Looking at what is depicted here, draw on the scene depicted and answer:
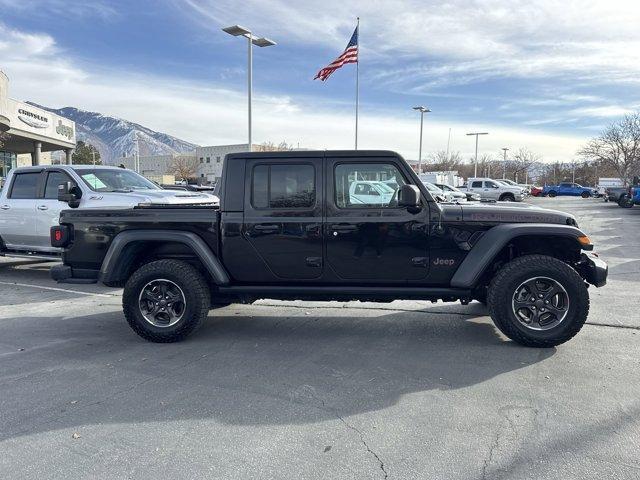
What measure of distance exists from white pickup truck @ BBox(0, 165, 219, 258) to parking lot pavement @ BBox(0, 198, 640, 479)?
2.93 meters

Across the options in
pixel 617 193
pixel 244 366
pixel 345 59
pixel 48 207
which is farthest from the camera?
pixel 617 193

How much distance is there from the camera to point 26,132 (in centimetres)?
3173

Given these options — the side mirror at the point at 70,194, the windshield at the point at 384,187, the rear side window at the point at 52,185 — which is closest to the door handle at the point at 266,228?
the windshield at the point at 384,187

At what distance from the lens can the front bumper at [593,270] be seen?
494 centimetres

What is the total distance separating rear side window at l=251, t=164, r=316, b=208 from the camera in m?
5.11

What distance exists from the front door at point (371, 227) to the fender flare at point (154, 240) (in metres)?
1.12

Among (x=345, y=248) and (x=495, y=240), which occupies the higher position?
(x=495, y=240)

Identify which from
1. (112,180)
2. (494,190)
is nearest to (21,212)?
(112,180)

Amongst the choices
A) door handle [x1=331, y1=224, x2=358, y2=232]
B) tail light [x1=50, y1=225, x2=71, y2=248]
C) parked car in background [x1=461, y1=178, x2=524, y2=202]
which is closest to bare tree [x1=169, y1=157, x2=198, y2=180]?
parked car in background [x1=461, y1=178, x2=524, y2=202]

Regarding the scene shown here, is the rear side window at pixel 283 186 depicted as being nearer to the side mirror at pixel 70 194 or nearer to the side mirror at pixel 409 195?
the side mirror at pixel 409 195

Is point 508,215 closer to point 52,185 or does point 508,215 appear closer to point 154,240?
point 154,240

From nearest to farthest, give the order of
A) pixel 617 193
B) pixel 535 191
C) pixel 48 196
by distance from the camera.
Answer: pixel 48 196, pixel 617 193, pixel 535 191

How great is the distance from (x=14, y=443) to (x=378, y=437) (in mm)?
2309

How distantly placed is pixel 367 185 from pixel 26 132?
33229 millimetres
